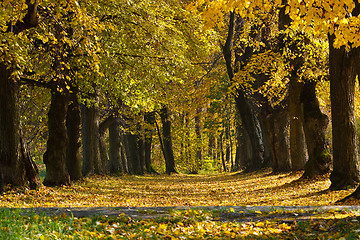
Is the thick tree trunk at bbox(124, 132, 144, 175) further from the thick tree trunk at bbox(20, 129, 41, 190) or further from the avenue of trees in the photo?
the thick tree trunk at bbox(20, 129, 41, 190)

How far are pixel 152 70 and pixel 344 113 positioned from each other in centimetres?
835

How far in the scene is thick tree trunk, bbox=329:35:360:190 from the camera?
11.6 m

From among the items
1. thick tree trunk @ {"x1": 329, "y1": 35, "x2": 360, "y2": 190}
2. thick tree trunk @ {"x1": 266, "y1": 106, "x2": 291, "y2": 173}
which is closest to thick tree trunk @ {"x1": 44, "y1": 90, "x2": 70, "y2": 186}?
thick tree trunk @ {"x1": 329, "y1": 35, "x2": 360, "y2": 190}

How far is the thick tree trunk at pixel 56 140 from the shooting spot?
1566cm

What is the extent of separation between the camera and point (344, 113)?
11547 millimetres

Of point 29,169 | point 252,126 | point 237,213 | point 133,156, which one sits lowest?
point 237,213

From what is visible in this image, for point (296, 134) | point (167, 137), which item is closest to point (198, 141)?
point (167, 137)

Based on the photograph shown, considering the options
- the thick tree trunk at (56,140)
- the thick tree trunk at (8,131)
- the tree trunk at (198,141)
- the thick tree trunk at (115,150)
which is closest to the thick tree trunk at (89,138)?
the thick tree trunk at (115,150)

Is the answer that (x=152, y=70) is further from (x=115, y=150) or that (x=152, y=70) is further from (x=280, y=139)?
(x=115, y=150)

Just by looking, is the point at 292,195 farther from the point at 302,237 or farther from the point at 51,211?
the point at 51,211

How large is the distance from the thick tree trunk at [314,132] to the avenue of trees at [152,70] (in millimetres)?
34

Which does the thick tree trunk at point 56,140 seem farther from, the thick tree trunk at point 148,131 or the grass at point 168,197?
the thick tree trunk at point 148,131

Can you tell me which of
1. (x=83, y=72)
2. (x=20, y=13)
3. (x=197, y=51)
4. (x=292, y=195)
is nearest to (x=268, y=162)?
(x=197, y=51)

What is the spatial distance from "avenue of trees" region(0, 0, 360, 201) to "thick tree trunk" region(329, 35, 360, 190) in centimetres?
3
